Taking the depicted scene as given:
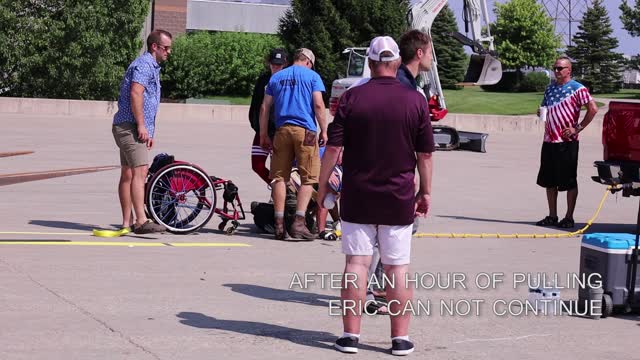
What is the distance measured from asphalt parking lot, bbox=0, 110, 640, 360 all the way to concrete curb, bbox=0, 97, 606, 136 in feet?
72.6

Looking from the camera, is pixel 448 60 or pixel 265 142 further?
pixel 448 60

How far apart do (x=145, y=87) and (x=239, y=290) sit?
322cm

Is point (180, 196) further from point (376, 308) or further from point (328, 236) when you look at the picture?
point (376, 308)

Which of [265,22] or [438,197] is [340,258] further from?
[265,22]

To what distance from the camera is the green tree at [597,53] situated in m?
93.3

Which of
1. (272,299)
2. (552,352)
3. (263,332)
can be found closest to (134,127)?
(272,299)

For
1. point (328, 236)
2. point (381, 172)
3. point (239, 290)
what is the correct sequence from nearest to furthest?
point (381, 172) → point (239, 290) → point (328, 236)

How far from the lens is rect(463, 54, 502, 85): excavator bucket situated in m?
33.9

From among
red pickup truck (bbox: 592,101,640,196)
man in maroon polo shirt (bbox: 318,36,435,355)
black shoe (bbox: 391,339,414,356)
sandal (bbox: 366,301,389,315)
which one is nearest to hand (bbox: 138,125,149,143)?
sandal (bbox: 366,301,389,315)

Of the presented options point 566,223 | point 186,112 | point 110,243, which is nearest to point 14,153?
point 110,243

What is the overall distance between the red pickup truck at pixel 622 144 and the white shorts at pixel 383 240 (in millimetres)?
5865

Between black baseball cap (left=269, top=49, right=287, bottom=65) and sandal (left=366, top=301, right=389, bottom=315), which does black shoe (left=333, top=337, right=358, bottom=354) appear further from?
black baseball cap (left=269, top=49, right=287, bottom=65)

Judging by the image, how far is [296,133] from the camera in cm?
1139

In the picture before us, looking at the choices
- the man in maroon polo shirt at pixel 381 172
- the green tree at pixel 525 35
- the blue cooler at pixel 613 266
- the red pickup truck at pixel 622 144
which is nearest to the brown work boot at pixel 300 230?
the red pickup truck at pixel 622 144
